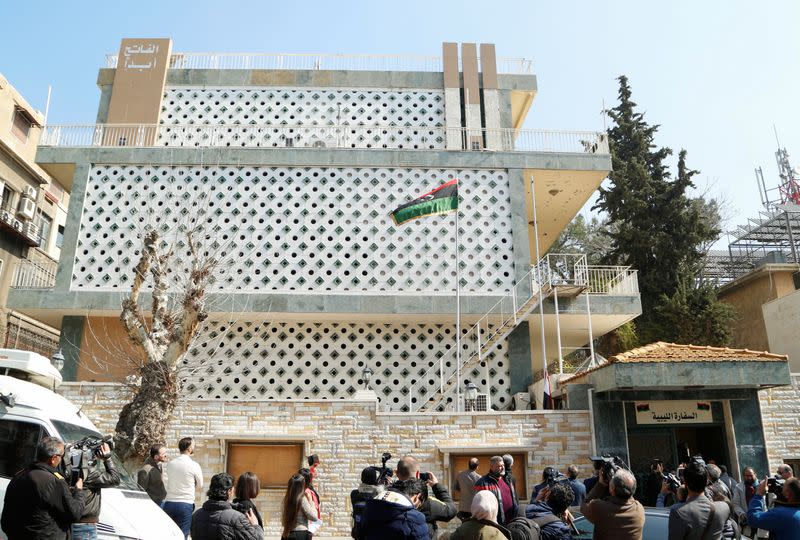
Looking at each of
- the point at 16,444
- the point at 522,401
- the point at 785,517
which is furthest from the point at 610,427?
the point at 16,444

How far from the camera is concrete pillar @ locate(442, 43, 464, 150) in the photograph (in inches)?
766

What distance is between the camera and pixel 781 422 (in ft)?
40.5

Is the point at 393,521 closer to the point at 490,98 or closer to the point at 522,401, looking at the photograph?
the point at 522,401

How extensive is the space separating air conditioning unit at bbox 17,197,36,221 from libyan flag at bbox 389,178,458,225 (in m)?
13.8

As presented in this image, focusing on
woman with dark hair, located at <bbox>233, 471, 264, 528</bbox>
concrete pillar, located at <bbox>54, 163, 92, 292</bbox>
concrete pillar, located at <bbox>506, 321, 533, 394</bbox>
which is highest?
concrete pillar, located at <bbox>54, 163, 92, 292</bbox>

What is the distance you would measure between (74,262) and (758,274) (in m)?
23.0

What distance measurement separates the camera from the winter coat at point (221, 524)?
15.0 ft

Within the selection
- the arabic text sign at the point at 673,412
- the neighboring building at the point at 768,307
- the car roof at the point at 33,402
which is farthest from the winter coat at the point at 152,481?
the neighboring building at the point at 768,307

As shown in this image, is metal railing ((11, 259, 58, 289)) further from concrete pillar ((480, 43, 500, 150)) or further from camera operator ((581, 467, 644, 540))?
camera operator ((581, 467, 644, 540))

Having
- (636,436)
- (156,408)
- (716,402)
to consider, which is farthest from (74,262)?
(716,402)

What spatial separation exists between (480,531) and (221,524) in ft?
6.50

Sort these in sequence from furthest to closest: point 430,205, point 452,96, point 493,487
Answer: point 452,96, point 430,205, point 493,487

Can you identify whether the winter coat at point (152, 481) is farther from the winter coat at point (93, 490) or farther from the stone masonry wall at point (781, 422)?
the stone masonry wall at point (781, 422)


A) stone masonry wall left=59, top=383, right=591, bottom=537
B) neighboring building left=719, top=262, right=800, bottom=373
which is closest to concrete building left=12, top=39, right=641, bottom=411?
stone masonry wall left=59, top=383, right=591, bottom=537
